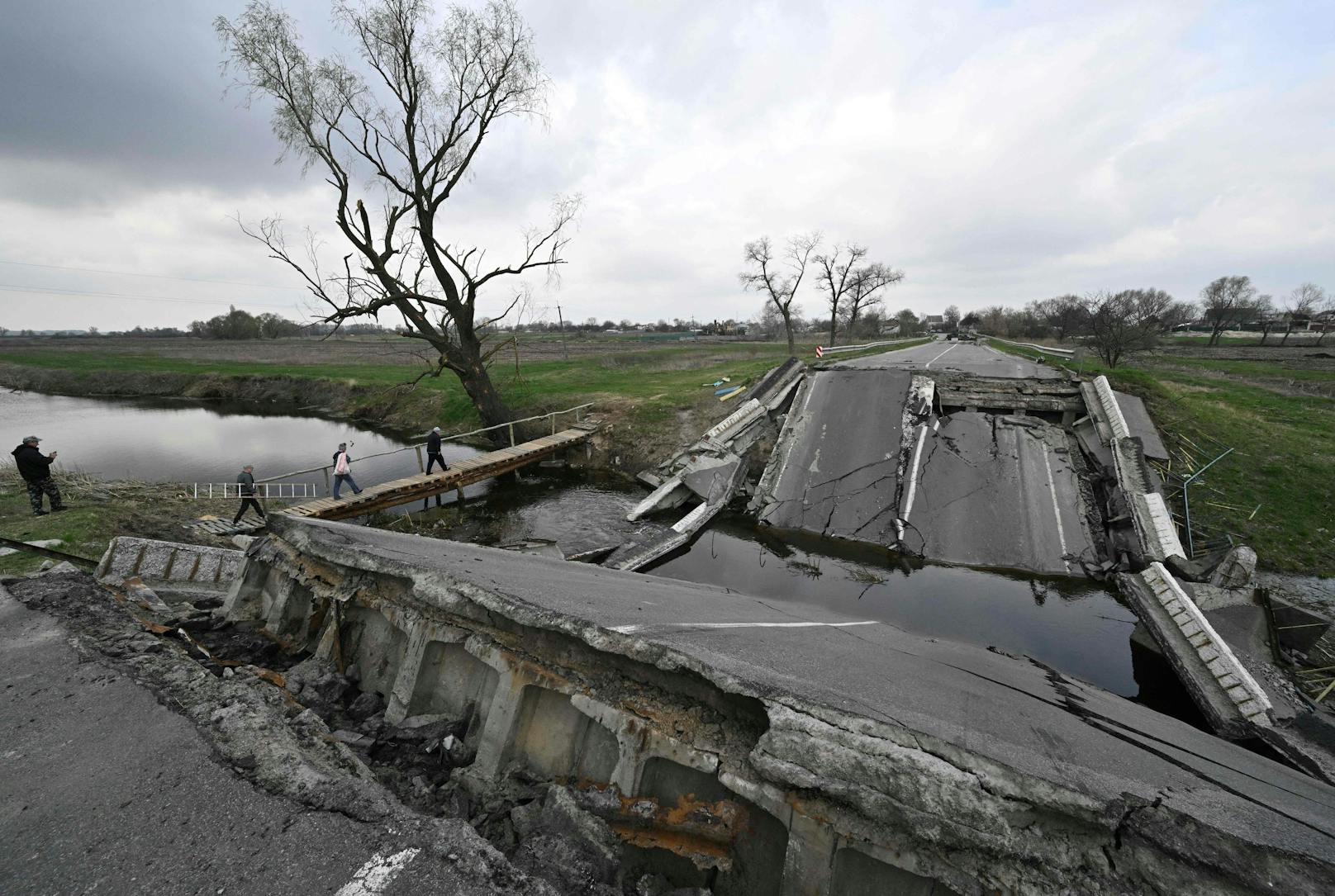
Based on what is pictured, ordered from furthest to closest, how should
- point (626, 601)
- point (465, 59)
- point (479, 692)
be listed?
point (465, 59) < point (626, 601) < point (479, 692)

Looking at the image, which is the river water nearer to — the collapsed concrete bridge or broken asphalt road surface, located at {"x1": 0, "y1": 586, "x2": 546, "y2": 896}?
the collapsed concrete bridge

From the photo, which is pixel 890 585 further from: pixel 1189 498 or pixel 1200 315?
pixel 1200 315

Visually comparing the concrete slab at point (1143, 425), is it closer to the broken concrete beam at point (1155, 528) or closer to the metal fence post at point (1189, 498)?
the metal fence post at point (1189, 498)

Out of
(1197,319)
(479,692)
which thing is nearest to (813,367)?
(479,692)

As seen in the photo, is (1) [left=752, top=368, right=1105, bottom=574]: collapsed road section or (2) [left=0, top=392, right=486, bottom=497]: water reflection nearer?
(1) [left=752, top=368, right=1105, bottom=574]: collapsed road section

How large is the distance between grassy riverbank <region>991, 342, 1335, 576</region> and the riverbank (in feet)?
36.3

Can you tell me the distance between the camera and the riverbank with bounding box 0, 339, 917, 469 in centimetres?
1791

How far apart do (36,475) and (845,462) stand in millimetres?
15194

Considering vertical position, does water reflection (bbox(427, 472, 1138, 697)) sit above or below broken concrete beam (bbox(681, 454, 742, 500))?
below

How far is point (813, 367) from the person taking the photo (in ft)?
51.2

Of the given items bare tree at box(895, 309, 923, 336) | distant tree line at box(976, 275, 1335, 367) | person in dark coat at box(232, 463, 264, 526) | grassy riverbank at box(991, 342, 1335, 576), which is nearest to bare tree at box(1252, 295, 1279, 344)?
distant tree line at box(976, 275, 1335, 367)

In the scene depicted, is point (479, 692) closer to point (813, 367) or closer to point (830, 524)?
point (830, 524)

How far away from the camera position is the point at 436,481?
13.2 meters

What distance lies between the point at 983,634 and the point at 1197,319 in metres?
89.8
